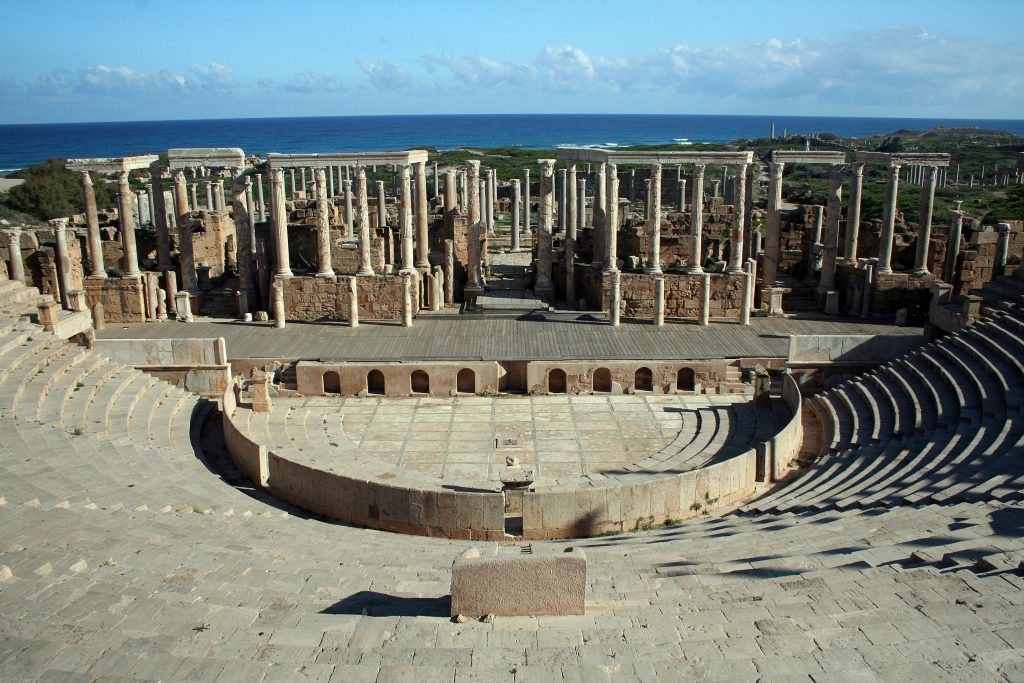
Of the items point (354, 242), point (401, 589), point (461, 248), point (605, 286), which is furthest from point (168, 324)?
point (401, 589)

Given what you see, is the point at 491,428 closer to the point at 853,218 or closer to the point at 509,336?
the point at 509,336

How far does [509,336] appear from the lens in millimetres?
25172

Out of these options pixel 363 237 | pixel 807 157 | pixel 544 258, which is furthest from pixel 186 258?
pixel 807 157

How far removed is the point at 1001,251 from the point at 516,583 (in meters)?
22.7

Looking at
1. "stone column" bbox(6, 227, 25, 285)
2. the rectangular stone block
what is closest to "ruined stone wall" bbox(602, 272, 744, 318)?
"stone column" bbox(6, 227, 25, 285)

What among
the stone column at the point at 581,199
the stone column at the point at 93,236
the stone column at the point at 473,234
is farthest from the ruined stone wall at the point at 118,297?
the stone column at the point at 581,199

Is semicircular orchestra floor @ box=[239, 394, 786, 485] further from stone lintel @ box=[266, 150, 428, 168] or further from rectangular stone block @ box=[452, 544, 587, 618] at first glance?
stone lintel @ box=[266, 150, 428, 168]

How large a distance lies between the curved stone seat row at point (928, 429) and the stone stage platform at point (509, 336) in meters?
4.34

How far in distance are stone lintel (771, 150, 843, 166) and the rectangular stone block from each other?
2216cm

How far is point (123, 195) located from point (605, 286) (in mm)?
15378

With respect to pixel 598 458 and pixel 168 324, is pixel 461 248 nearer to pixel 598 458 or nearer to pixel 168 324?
pixel 168 324

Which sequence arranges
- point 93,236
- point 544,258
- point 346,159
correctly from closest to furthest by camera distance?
1. point 93,236
2. point 346,159
3. point 544,258

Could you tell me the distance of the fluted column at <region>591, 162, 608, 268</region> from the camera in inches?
1154

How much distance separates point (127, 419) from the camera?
61.4ft
